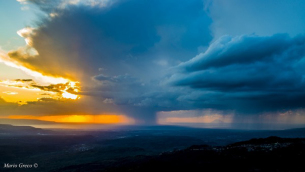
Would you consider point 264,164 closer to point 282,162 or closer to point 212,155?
point 282,162

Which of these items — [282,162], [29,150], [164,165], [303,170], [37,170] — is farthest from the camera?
[29,150]

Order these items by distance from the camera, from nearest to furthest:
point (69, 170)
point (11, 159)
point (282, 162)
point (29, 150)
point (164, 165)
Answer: point (282, 162) → point (164, 165) → point (69, 170) → point (11, 159) → point (29, 150)

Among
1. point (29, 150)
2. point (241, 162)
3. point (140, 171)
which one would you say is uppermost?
point (241, 162)

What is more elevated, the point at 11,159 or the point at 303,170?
the point at 303,170

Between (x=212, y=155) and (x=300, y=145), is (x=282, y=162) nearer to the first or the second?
(x=300, y=145)

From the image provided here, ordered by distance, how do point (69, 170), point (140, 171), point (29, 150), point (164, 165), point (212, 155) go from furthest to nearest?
point (29, 150) → point (69, 170) → point (212, 155) → point (164, 165) → point (140, 171)

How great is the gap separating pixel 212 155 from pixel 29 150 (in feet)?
533

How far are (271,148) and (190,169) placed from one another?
2470cm

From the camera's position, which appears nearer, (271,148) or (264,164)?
(264,164)

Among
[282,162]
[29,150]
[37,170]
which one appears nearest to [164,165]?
[282,162]

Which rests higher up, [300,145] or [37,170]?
[300,145]

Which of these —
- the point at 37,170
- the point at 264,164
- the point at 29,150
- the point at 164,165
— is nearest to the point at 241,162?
the point at 264,164

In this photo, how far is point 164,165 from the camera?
5003cm

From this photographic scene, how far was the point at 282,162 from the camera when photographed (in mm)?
38688
